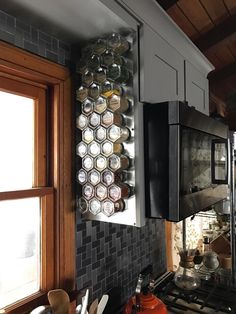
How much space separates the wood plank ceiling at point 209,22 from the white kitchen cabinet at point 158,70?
0.49 metres

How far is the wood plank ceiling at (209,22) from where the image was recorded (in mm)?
1592

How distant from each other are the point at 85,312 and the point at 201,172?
71 cm

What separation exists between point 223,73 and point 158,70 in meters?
1.63

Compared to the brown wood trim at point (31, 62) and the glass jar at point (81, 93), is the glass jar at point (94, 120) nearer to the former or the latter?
the glass jar at point (81, 93)

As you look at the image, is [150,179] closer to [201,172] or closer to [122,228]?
[201,172]

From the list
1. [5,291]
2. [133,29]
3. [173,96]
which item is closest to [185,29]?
[173,96]

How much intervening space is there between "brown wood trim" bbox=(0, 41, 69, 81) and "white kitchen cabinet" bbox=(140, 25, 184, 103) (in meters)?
0.31

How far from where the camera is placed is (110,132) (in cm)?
96

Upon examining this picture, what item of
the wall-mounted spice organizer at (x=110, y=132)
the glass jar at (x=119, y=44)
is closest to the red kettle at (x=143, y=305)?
the wall-mounted spice organizer at (x=110, y=132)

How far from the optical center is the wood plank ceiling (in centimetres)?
159

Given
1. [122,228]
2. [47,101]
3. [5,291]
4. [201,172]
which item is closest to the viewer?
[5,291]

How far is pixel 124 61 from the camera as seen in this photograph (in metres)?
0.98

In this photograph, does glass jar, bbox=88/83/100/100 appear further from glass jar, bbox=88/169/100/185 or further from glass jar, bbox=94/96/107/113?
glass jar, bbox=88/169/100/185

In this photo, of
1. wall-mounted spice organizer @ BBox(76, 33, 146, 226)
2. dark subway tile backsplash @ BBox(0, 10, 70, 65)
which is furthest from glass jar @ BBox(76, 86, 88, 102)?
dark subway tile backsplash @ BBox(0, 10, 70, 65)
